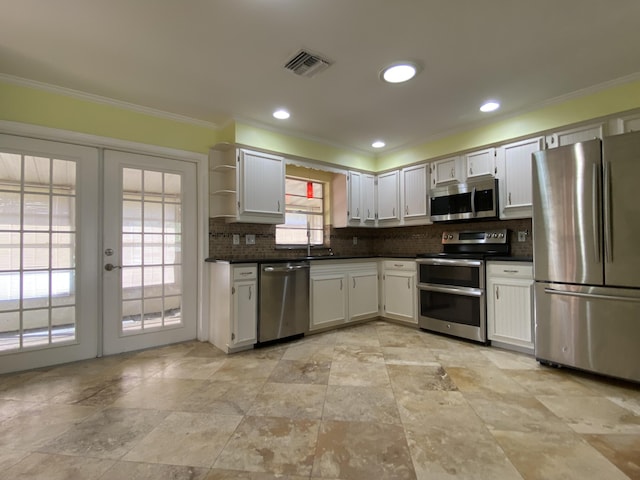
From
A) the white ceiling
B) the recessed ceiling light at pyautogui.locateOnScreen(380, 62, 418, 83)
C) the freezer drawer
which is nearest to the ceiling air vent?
the white ceiling

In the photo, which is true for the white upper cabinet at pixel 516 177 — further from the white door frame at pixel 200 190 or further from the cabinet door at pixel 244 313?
the white door frame at pixel 200 190

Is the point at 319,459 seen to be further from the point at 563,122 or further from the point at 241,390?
the point at 563,122

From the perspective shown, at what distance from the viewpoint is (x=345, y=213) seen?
4359 mm

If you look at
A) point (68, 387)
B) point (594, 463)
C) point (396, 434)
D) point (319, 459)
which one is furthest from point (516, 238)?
point (68, 387)

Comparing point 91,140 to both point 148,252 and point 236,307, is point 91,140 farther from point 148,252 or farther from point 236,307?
point 236,307

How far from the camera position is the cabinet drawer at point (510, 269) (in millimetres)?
2916

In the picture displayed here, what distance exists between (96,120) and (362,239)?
3662mm

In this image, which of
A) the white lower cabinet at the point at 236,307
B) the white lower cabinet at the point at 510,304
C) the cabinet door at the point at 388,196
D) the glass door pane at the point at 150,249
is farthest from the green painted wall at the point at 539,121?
the glass door pane at the point at 150,249

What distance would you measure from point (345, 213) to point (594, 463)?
3.38 meters

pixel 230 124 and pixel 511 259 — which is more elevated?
pixel 230 124

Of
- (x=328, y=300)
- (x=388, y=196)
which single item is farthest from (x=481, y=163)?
(x=328, y=300)

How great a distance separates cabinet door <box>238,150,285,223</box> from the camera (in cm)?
337

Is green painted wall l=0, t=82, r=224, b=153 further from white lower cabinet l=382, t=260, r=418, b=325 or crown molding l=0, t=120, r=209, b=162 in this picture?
white lower cabinet l=382, t=260, r=418, b=325

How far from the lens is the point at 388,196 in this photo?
450cm
